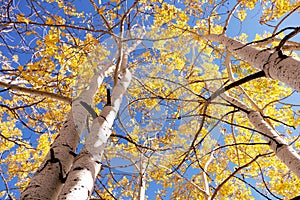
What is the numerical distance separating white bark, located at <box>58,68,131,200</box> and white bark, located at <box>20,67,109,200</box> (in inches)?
4.9

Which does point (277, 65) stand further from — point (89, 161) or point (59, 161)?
point (59, 161)

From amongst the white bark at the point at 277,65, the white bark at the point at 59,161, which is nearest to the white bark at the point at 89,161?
the white bark at the point at 59,161

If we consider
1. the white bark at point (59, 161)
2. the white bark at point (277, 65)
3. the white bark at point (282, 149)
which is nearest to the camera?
the white bark at point (277, 65)

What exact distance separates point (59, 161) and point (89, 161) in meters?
0.22

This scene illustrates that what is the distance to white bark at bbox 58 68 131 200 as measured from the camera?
1.35m

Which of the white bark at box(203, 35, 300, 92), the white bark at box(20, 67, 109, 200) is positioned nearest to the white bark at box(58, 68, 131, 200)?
the white bark at box(20, 67, 109, 200)

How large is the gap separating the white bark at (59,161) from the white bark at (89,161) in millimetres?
124

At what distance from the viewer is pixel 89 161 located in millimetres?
1613

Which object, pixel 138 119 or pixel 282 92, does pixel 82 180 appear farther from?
pixel 282 92

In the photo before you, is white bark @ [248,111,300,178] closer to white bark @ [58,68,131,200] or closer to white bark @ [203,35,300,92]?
white bark @ [203,35,300,92]

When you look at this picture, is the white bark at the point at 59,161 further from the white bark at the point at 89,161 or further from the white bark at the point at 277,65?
the white bark at the point at 277,65

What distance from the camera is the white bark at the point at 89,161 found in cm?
135

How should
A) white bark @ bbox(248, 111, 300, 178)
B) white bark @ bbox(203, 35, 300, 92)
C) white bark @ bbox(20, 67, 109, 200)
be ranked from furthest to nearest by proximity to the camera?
white bark @ bbox(248, 111, 300, 178) → white bark @ bbox(20, 67, 109, 200) → white bark @ bbox(203, 35, 300, 92)

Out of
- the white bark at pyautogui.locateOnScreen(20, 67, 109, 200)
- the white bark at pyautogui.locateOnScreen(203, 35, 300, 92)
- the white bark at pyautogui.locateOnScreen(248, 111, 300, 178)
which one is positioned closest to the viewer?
the white bark at pyautogui.locateOnScreen(203, 35, 300, 92)
